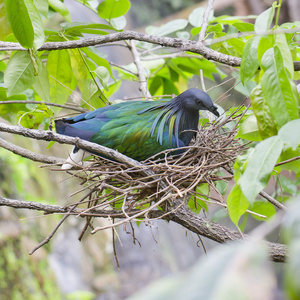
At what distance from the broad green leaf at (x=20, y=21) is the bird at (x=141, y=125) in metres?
0.60

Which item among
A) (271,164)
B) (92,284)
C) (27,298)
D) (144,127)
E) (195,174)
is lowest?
(92,284)

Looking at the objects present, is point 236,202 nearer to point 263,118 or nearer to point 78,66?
point 263,118

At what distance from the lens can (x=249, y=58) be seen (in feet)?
3.36

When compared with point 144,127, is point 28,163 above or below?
below

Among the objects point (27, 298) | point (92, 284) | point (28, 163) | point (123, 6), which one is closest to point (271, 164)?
point (123, 6)

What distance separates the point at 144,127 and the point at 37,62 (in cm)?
54

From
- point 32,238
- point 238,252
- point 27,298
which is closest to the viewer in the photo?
point 238,252

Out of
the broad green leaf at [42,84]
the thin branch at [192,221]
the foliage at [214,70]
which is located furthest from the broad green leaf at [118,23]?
the thin branch at [192,221]

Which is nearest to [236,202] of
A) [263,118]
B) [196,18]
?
[263,118]

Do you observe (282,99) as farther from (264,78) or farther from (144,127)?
(144,127)

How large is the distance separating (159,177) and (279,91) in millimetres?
765

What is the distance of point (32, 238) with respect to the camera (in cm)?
446

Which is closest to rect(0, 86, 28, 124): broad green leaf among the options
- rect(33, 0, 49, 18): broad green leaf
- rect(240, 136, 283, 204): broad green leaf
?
rect(33, 0, 49, 18): broad green leaf

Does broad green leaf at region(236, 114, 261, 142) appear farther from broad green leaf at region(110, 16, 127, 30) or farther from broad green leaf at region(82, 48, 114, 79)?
broad green leaf at region(110, 16, 127, 30)
